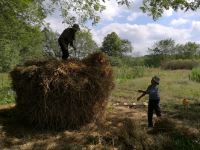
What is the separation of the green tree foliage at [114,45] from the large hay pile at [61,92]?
5134cm

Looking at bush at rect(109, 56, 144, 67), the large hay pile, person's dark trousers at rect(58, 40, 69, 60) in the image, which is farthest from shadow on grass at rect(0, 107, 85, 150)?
bush at rect(109, 56, 144, 67)

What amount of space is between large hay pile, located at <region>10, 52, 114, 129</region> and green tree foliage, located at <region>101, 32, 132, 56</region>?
168ft

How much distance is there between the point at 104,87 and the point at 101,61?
2.43 ft

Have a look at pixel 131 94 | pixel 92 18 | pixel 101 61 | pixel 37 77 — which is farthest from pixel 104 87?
pixel 131 94

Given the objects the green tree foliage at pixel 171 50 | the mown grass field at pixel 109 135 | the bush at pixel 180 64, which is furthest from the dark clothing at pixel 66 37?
the green tree foliage at pixel 171 50

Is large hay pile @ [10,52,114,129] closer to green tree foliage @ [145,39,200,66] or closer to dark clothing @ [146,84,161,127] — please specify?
dark clothing @ [146,84,161,127]

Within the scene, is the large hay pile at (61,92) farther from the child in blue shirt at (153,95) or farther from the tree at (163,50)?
the tree at (163,50)

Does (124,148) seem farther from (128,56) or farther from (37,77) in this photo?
(128,56)

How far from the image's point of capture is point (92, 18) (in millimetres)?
15062

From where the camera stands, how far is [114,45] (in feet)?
209

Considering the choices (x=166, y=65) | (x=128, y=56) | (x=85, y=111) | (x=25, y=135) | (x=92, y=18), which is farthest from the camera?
(x=128, y=56)

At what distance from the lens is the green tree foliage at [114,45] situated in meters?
63.5

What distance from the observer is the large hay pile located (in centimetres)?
1077

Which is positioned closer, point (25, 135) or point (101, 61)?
point (25, 135)
